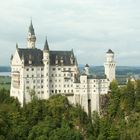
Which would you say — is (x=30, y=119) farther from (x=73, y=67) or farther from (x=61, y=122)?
(x=73, y=67)

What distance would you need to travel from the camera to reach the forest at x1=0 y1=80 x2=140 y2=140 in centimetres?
8719

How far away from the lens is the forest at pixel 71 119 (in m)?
87.2

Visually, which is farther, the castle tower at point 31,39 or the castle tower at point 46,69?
the castle tower at point 31,39

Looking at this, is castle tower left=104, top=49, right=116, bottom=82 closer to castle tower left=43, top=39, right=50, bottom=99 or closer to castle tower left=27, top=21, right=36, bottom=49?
castle tower left=43, top=39, right=50, bottom=99

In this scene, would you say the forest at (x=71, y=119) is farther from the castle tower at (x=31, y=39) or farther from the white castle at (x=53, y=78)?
the castle tower at (x=31, y=39)

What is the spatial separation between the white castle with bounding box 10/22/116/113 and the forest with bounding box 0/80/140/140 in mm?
1966

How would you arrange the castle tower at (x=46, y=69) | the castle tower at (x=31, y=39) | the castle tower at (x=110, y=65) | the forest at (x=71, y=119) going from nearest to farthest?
the forest at (x=71, y=119) < the castle tower at (x=46, y=69) < the castle tower at (x=110, y=65) < the castle tower at (x=31, y=39)

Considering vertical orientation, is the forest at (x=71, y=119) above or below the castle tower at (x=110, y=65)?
below

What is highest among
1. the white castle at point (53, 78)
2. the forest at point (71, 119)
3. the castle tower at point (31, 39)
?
the castle tower at point (31, 39)

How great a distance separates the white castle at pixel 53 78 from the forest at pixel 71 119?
197 centimetres

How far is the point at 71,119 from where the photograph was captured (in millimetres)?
93312

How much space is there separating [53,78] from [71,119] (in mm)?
10537

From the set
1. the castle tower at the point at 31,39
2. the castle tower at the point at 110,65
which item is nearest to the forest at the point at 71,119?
the castle tower at the point at 110,65

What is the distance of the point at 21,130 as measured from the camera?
288 ft
